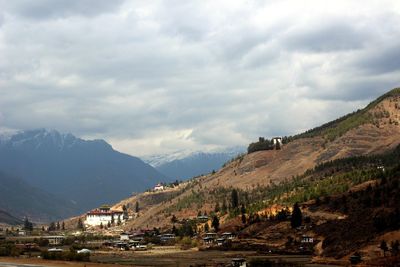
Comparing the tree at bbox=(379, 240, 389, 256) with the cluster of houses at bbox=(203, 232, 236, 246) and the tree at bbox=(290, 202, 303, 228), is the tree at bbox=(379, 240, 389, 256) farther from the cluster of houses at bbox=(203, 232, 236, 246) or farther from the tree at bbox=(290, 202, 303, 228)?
the cluster of houses at bbox=(203, 232, 236, 246)

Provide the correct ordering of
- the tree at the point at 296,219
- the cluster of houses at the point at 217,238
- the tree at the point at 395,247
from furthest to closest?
1. the cluster of houses at the point at 217,238
2. the tree at the point at 296,219
3. the tree at the point at 395,247

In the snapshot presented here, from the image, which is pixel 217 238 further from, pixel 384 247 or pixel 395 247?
pixel 395 247

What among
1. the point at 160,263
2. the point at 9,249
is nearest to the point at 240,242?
the point at 160,263

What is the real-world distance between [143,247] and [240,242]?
99.8 ft

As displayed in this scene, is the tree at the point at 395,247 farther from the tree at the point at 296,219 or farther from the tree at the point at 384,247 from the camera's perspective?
the tree at the point at 296,219

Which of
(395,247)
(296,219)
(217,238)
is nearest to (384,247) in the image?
(395,247)

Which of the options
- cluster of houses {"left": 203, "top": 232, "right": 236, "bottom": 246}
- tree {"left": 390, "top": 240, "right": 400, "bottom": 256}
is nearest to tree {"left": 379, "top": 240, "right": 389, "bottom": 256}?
tree {"left": 390, "top": 240, "right": 400, "bottom": 256}

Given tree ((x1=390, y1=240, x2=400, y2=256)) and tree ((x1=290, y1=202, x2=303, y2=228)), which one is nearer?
tree ((x1=390, y1=240, x2=400, y2=256))

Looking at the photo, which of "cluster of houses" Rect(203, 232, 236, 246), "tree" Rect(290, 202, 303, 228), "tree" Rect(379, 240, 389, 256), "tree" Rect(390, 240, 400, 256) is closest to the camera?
"tree" Rect(390, 240, 400, 256)

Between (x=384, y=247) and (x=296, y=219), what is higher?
(x=296, y=219)

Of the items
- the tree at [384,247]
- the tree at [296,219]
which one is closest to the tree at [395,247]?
the tree at [384,247]

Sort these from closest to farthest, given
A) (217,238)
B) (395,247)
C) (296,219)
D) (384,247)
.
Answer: (395,247) → (384,247) → (296,219) → (217,238)

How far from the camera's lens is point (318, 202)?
17725 centimetres

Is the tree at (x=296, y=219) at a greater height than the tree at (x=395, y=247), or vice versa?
the tree at (x=296, y=219)
